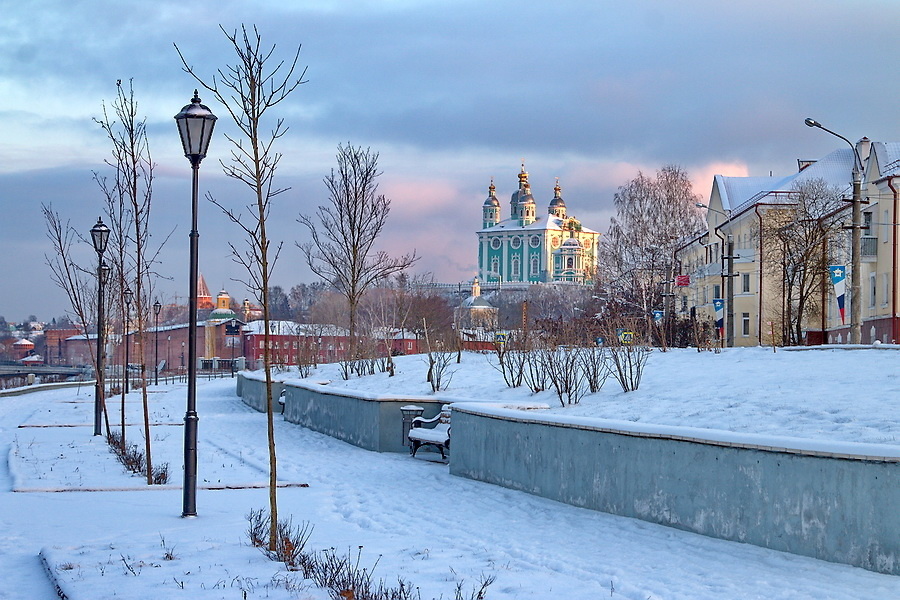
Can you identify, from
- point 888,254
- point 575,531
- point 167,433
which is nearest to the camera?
point 575,531

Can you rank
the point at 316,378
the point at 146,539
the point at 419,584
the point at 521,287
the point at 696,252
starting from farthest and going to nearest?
the point at 521,287, the point at 696,252, the point at 316,378, the point at 146,539, the point at 419,584

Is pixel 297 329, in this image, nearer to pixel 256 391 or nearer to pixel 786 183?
pixel 256 391

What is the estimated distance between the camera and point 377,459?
17.3 m

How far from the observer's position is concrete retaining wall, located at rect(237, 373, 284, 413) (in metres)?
30.2

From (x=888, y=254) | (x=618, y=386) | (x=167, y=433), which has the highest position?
(x=888, y=254)

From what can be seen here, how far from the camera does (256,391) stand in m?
32.5

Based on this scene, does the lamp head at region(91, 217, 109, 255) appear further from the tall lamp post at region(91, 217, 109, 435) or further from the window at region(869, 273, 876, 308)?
the window at region(869, 273, 876, 308)

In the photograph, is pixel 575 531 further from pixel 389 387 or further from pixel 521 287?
pixel 521 287

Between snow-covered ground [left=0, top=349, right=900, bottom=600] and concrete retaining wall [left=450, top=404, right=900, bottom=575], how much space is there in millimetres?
207

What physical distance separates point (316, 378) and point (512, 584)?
25.0 m

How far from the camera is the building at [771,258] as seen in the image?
36906 mm

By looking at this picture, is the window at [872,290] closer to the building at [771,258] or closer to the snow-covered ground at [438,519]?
the building at [771,258]

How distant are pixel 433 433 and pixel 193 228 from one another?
705cm

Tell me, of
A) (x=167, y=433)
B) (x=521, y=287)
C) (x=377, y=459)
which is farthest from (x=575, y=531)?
(x=521, y=287)
